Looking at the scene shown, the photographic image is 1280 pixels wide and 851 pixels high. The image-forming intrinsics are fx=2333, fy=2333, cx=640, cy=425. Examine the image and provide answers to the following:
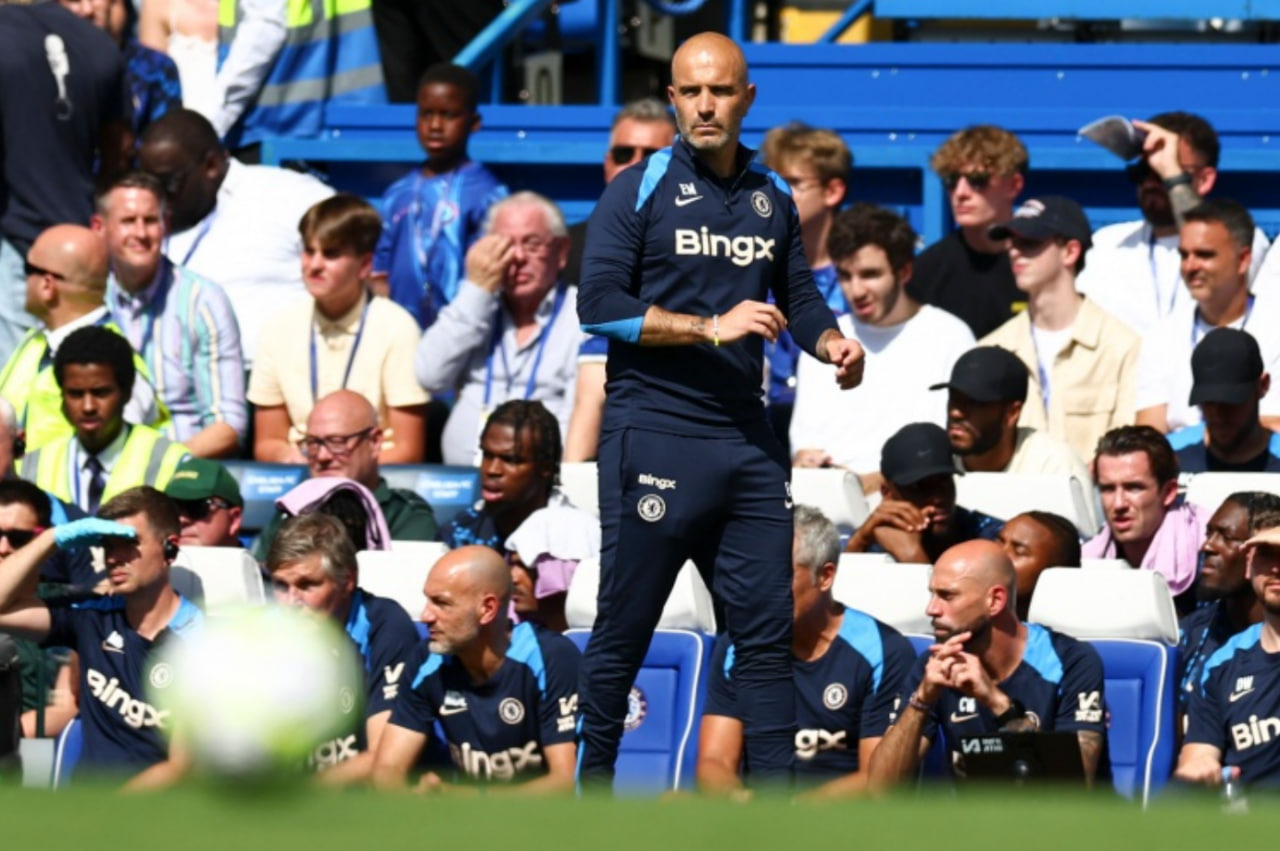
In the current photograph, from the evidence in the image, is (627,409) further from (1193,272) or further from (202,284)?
(202,284)

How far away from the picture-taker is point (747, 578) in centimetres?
545

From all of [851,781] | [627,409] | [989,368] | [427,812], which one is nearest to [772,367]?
[989,368]

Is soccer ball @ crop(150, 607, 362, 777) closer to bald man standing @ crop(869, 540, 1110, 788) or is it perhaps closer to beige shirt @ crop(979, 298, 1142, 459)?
bald man standing @ crop(869, 540, 1110, 788)

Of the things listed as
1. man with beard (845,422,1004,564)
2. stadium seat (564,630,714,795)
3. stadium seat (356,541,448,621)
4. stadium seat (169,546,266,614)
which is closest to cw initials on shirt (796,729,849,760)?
stadium seat (564,630,714,795)

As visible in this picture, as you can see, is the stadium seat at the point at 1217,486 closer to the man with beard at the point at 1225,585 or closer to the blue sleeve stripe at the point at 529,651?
the man with beard at the point at 1225,585

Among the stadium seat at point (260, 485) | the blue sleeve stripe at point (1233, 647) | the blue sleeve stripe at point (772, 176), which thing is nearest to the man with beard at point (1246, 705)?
the blue sleeve stripe at point (1233, 647)

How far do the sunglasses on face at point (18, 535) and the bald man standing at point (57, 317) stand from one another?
129cm

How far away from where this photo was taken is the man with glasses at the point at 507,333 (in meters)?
8.84

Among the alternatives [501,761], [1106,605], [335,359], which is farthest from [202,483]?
[1106,605]

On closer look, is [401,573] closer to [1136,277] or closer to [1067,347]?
[1067,347]

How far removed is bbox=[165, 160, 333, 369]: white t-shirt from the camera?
32.1 feet

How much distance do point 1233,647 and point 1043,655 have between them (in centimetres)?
54

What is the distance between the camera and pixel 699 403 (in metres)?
5.46

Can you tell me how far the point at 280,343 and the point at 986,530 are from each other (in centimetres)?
307
